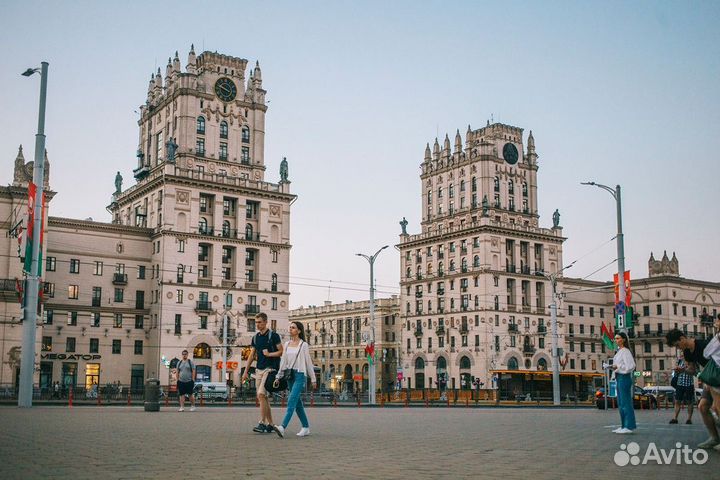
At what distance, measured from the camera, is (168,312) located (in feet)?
262

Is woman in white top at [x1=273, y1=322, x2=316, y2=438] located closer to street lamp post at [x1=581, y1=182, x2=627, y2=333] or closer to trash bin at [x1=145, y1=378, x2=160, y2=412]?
trash bin at [x1=145, y1=378, x2=160, y2=412]

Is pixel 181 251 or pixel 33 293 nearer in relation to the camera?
pixel 33 293

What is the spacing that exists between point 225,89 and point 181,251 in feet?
68.4

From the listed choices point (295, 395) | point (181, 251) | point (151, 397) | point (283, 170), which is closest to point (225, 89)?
point (283, 170)

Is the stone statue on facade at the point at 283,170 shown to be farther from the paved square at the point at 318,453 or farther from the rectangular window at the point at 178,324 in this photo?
the paved square at the point at 318,453

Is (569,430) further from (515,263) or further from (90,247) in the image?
(515,263)

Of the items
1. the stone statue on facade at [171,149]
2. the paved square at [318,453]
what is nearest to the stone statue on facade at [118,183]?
the stone statue on facade at [171,149]

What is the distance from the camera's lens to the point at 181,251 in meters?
81.9

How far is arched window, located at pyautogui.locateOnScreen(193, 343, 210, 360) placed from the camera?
265ft

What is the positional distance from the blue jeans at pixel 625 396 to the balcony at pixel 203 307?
2714 inches

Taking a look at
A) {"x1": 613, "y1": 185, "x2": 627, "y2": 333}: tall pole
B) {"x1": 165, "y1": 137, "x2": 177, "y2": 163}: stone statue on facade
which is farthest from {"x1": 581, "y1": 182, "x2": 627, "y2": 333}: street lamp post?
{"x1": 165, "y1": 137, "x2": 177, "y2": 163}: stone statue on facade

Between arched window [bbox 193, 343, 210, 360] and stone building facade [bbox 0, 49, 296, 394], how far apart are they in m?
0.10

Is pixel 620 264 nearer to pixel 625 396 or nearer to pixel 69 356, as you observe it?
pixel 625 396

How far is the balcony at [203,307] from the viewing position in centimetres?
8159
